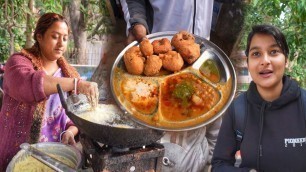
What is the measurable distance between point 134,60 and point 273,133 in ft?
2.27

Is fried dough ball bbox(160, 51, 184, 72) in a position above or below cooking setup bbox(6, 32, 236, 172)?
above

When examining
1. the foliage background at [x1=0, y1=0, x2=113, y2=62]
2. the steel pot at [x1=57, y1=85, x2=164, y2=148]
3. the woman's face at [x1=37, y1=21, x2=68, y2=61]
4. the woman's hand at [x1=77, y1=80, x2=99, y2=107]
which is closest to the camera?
the steel pot at [x1=57, y1=85, x2=164, y2=148]

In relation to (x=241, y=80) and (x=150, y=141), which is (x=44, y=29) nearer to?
(x=150, y=141)

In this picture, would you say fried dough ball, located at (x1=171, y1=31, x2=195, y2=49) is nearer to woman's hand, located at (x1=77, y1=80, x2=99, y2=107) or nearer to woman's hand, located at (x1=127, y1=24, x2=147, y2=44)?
woman's hand, located at (x1=127, y1=24, x2=147, y2=44)

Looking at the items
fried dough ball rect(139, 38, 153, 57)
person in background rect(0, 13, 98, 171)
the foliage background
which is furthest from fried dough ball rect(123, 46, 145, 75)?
the foliage background

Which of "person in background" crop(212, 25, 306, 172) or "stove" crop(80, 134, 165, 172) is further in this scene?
"person in background" crop(212, 25, 306, 172)

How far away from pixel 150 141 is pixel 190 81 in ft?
0.97

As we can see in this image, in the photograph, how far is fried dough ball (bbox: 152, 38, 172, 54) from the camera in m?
1.32

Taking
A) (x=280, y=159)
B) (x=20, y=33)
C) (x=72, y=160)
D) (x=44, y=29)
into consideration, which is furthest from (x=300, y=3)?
(x=20, y=33)

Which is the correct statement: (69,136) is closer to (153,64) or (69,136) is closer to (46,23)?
(46,23)

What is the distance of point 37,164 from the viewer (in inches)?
53.5

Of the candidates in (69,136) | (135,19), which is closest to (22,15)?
(69,136)

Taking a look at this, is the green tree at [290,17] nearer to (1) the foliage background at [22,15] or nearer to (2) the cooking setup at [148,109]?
(2) the cooking setup at [148,109]

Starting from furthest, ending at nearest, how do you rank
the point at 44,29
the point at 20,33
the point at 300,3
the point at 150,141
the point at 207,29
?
1. the point at 20,33
2. the point at 300,3
3. the point at 44,29
4. the point at 207,29
5. the point at 150,141
